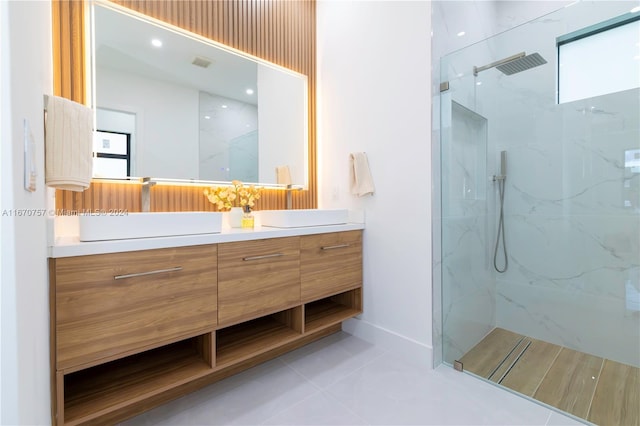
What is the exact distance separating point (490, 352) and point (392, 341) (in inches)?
25.9

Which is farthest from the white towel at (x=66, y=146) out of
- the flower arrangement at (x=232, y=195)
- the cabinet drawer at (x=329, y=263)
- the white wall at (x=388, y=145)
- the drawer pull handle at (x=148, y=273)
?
the white wall at (x=388, y=145)

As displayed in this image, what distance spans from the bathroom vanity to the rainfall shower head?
1514 millimetres

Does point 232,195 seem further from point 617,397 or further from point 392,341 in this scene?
point 617,397

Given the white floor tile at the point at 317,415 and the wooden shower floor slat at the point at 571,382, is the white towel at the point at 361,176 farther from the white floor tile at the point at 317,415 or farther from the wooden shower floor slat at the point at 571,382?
the wooden shower floor slat at the point at 571,382

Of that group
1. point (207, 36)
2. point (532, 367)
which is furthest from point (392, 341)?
point (207, 36)

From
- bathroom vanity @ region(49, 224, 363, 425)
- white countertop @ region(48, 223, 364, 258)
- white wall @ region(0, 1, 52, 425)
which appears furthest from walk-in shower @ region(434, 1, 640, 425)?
white wall @ region(0, 1, 52, 425)

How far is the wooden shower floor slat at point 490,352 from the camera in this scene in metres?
1.84

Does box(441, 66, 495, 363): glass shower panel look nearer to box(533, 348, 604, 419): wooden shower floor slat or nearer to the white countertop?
box(533, 348, 604, 419): wooden shower floor slat

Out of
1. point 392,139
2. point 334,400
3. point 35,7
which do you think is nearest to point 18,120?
point 35,7

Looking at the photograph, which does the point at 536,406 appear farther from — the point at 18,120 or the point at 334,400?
the point at 18,120

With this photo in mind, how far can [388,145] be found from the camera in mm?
2068

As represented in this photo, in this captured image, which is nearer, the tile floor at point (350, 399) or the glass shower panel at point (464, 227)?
the tile floor at point (350, 399)

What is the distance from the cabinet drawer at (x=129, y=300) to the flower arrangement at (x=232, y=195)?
56 centimetres

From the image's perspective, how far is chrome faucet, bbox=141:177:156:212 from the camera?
1.66 metres
